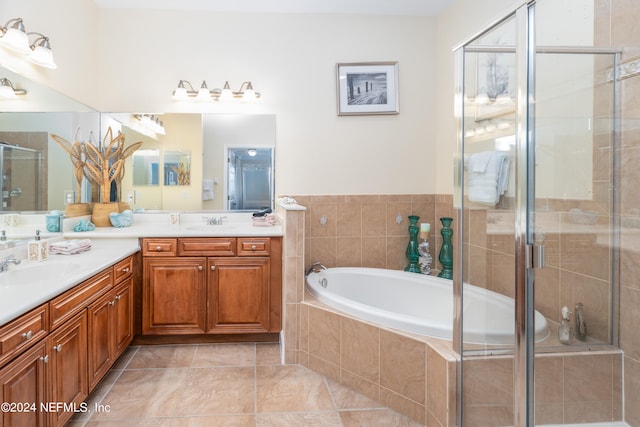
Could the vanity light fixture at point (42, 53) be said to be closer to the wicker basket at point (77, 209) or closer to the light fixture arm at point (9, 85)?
the light fixture arm at point (9, 85)

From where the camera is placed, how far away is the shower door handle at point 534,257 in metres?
1.33

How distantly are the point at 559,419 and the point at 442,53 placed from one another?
288 centimetres

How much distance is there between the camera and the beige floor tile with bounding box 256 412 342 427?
184cm

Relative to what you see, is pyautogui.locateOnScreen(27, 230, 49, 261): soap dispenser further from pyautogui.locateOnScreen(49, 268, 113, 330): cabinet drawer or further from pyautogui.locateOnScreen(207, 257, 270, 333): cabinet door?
pyautogui.locateOnScreen(207, 257, 270, 333): cabinet door

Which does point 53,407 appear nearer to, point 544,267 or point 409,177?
point 544,267

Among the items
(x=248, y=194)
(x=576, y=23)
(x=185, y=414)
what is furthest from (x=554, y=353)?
(x=248, y=194)

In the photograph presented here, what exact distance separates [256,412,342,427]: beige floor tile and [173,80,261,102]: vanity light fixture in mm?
2460

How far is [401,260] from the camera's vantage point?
3.28 meters

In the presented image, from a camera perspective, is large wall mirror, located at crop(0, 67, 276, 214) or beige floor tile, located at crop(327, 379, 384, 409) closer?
beige floor tile, located at crop(327, 379, 384, 409)

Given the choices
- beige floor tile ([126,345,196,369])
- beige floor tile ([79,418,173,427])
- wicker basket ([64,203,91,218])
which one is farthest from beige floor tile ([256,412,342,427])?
wicker basket ([64,203,91,218])

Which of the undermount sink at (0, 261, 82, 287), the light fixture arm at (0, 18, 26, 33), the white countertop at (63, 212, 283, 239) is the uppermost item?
the light fixture arm at (0, 18, 26, 33)

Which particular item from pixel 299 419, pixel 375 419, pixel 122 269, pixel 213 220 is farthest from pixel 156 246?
pixel 375 419

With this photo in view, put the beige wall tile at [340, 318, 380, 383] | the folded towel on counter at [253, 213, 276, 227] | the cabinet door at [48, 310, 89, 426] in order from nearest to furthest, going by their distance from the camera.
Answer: the cabinet door at [48, 310, 89, 426] < the beige wall tile at [340, 318, 380, 383] < the folded towel on counter at [253, 213, 276, 227]

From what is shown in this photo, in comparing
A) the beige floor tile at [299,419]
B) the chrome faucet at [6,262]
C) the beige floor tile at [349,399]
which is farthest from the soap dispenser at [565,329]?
the chrome faucet at [6,262]
